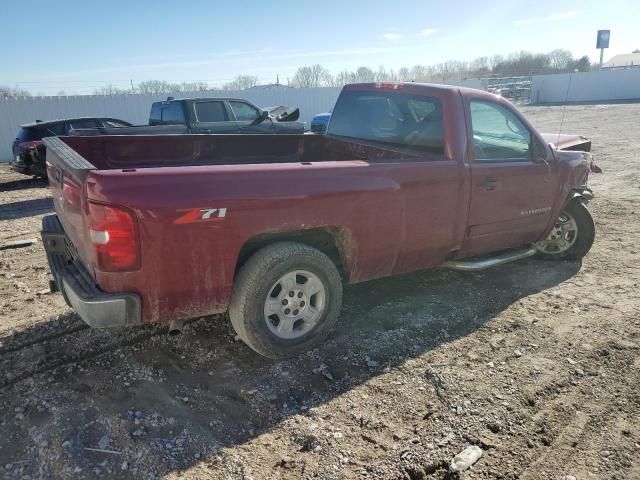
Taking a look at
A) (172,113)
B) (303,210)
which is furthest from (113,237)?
(172,113)

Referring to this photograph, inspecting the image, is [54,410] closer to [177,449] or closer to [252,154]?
[177,449]

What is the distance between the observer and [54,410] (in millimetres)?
2992

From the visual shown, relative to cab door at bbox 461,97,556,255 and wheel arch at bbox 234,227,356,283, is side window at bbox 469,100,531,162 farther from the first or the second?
wheel arch at bbox 234,227,356,283

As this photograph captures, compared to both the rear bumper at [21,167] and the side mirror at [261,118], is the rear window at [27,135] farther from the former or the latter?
the side mirror at [261,118]

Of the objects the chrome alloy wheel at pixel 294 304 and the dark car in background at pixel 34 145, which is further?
the dark car in background at pixel 34 145

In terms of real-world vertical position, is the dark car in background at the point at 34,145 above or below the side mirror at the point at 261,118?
below

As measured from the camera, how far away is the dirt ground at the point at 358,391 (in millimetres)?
2625

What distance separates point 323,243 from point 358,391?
1.13m

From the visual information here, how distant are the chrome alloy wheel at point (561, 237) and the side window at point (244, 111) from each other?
331 inches

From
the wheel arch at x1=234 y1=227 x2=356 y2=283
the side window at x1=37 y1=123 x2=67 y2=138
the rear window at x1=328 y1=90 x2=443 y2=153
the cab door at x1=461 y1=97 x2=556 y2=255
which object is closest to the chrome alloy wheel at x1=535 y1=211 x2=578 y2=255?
the cab door at x1=461 y1=97 x2=556 y2=255

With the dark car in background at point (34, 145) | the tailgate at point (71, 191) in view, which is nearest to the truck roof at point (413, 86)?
the tailgate at point (71, 191)

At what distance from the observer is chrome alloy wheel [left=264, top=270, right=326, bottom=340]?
343 cm

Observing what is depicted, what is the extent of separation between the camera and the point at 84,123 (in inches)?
484

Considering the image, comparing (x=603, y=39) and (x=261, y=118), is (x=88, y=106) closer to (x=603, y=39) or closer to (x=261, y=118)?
(x=261, y=118)
